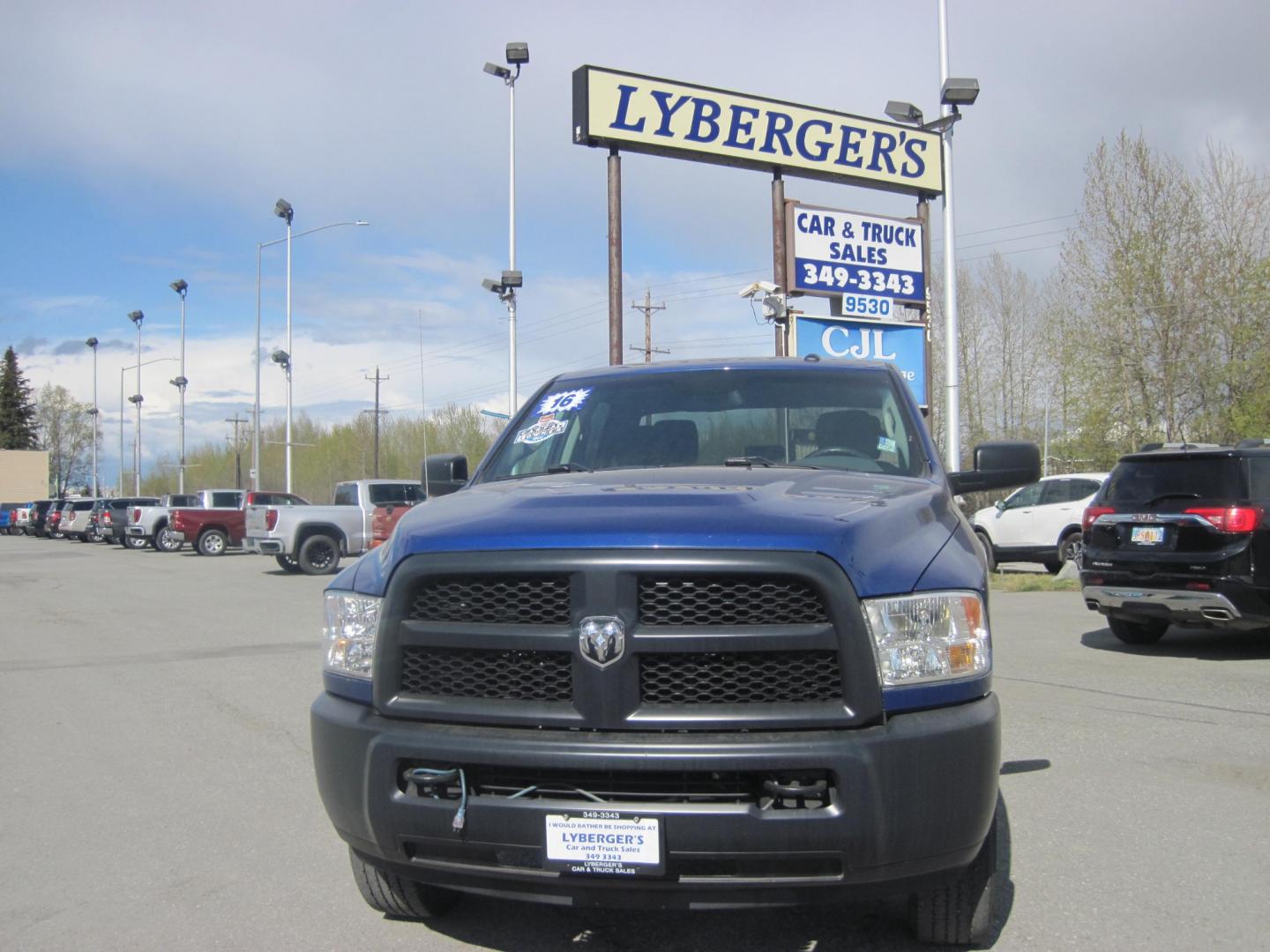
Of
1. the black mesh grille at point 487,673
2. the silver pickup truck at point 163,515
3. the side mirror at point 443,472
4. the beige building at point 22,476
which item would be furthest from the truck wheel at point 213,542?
the beige building at point 22,476

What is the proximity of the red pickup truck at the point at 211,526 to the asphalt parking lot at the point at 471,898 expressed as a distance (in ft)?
71.3

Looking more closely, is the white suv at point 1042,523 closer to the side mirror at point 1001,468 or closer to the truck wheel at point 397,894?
the side mirror at point 1001,468

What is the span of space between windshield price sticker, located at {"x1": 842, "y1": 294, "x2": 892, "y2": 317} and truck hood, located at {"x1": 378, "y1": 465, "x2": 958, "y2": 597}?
17.6 m

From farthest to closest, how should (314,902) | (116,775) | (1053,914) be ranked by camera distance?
(116,775) < (314,902) < (1053,914)

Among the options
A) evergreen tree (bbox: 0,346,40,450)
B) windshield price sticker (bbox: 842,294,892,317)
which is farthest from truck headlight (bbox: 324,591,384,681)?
evergreen tree (bbox: 0,346,40,450)

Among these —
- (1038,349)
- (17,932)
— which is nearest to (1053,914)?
(17,932)

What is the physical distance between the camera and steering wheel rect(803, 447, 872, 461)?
454cm

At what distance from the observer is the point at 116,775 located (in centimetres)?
596

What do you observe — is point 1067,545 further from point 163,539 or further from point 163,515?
point 163,515

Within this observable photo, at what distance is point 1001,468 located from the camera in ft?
15.8

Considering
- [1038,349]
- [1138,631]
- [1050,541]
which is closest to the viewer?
[1138,631]

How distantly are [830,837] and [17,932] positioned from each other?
9.19 feet

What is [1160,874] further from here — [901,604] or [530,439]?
[530,439]

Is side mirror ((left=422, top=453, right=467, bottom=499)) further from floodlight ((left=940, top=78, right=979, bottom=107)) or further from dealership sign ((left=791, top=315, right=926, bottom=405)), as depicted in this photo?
dealership sign ((left=791, top=315, right=926, bottom=405))
